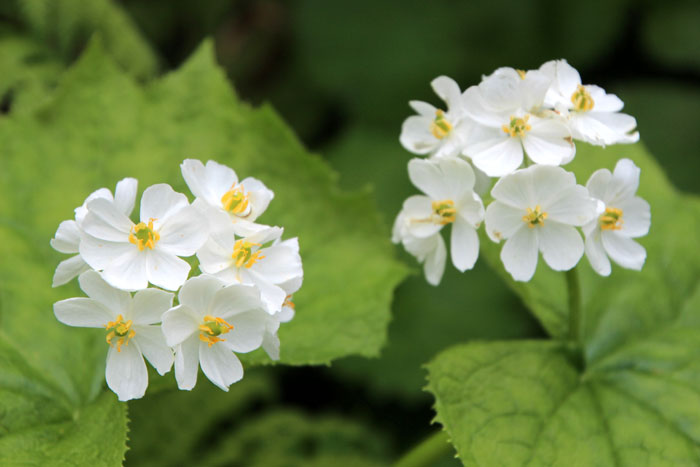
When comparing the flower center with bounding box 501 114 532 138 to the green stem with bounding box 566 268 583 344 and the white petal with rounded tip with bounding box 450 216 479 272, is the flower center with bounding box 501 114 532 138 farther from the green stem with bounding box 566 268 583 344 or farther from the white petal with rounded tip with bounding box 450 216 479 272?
the green stem with bounding box 566 268 583 344

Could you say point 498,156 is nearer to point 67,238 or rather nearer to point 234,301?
point 234,301

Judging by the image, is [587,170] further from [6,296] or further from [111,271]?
[6,296]

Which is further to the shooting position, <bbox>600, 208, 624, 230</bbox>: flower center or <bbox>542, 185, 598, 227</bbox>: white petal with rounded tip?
<bbox>600, 208, 624, 230</bbox>: flower center

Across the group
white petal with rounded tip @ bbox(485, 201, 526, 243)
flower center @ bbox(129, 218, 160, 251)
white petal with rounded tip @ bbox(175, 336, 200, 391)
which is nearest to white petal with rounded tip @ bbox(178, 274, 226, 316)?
white petal with rounded tip @ bbox(175, 336, 200, 391)

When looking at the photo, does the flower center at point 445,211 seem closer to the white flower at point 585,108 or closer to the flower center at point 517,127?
the flower center at point 517,127

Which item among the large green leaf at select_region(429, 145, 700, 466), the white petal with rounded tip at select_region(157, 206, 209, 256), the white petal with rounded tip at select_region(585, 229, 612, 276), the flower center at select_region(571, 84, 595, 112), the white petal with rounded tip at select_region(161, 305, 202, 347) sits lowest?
the large green leaf at select_region(429, 145, 700, 466)

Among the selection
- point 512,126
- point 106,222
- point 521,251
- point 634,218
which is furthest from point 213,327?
point 634,218

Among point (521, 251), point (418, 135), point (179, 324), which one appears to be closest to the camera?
point (179, 324)

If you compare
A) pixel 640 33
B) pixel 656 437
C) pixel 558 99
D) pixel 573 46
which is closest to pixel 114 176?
pixel 558 99
